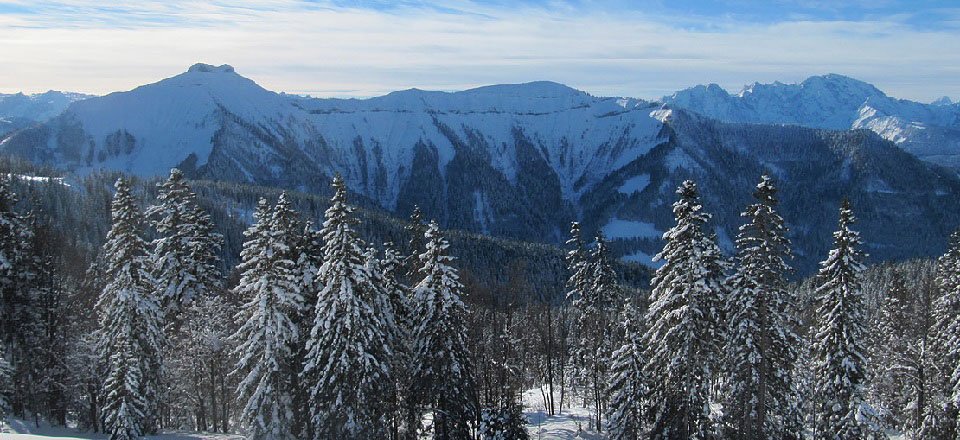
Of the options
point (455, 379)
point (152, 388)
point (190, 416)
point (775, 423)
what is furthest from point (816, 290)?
point (190, 416)

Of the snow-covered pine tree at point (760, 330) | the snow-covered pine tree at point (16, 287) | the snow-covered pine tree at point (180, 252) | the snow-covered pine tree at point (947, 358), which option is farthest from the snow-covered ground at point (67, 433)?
the snow-covered pine tree at point (947, 358)

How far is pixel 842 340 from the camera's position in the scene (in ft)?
106

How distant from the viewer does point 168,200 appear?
3931cm

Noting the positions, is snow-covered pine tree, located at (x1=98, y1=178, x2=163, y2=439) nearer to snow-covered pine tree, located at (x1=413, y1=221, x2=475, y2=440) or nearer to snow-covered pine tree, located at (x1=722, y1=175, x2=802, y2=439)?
snow-covered pine tree, located at (x1=413, y1=221, x2=475, y2=440)

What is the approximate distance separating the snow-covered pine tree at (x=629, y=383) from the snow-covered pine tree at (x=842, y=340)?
9.53 meters

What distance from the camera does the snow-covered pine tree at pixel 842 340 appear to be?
31.4 m

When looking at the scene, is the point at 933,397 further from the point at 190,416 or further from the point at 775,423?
the point at 190,416

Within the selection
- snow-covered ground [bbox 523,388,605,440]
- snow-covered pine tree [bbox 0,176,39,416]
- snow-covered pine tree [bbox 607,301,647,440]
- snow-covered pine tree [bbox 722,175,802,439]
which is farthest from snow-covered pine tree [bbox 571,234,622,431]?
snow-covered pine tree [bbox 0,176,39,416]

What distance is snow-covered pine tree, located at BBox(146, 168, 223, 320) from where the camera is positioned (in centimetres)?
3812

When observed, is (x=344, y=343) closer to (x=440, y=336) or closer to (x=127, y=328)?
(x=440, y=336)

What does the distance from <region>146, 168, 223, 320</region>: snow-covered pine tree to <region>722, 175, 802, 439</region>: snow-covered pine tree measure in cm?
2807

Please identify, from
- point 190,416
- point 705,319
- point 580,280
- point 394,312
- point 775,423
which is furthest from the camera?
point 190,416

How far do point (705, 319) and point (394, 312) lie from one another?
660 inches

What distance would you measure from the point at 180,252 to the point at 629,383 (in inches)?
1060
